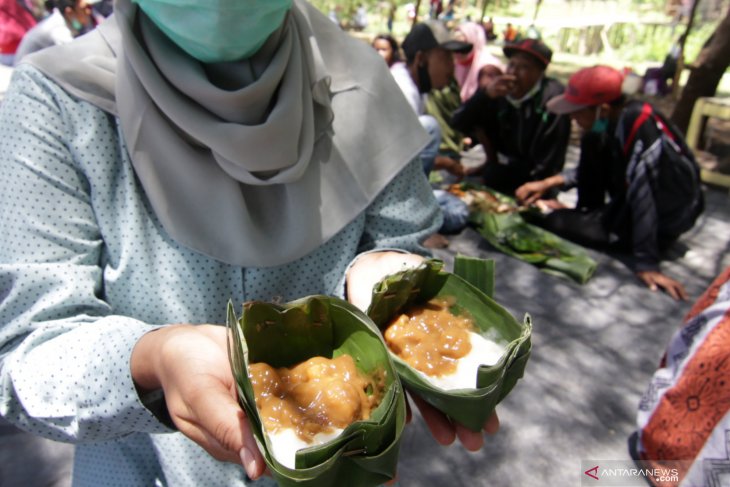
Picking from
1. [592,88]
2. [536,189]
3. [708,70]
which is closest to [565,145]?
[536,189]

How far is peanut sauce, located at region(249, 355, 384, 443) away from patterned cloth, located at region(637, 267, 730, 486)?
132 centimetres

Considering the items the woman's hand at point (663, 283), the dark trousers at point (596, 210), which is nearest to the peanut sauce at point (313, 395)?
the woman's hand at point (663, 283)

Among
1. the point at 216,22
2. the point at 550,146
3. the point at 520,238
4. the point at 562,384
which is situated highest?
the point at 216,22

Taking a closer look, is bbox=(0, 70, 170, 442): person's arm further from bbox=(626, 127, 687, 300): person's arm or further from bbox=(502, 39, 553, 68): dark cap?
bbox=(502, 39, 553, 68): dark cap

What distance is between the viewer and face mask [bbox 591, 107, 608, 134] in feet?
11.9

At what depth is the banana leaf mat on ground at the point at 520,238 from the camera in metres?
3.39

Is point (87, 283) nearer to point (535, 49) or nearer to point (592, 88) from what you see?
point (592, 88)

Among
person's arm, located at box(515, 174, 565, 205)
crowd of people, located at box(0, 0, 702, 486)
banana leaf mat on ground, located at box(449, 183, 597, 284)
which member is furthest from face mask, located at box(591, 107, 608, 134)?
crowd of people, located at box(0, 0, 702, 486)

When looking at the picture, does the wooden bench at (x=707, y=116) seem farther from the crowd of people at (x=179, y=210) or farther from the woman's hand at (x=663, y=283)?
the crowd of people at (x=179, y=210)

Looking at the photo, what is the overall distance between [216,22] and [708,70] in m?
5.30

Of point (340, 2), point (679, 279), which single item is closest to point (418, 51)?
point (679, 279)

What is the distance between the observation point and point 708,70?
4.88 m

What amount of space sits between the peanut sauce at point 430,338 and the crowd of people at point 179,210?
0.10m

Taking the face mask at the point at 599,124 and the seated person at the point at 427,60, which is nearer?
the face mask at the point at 599,124
